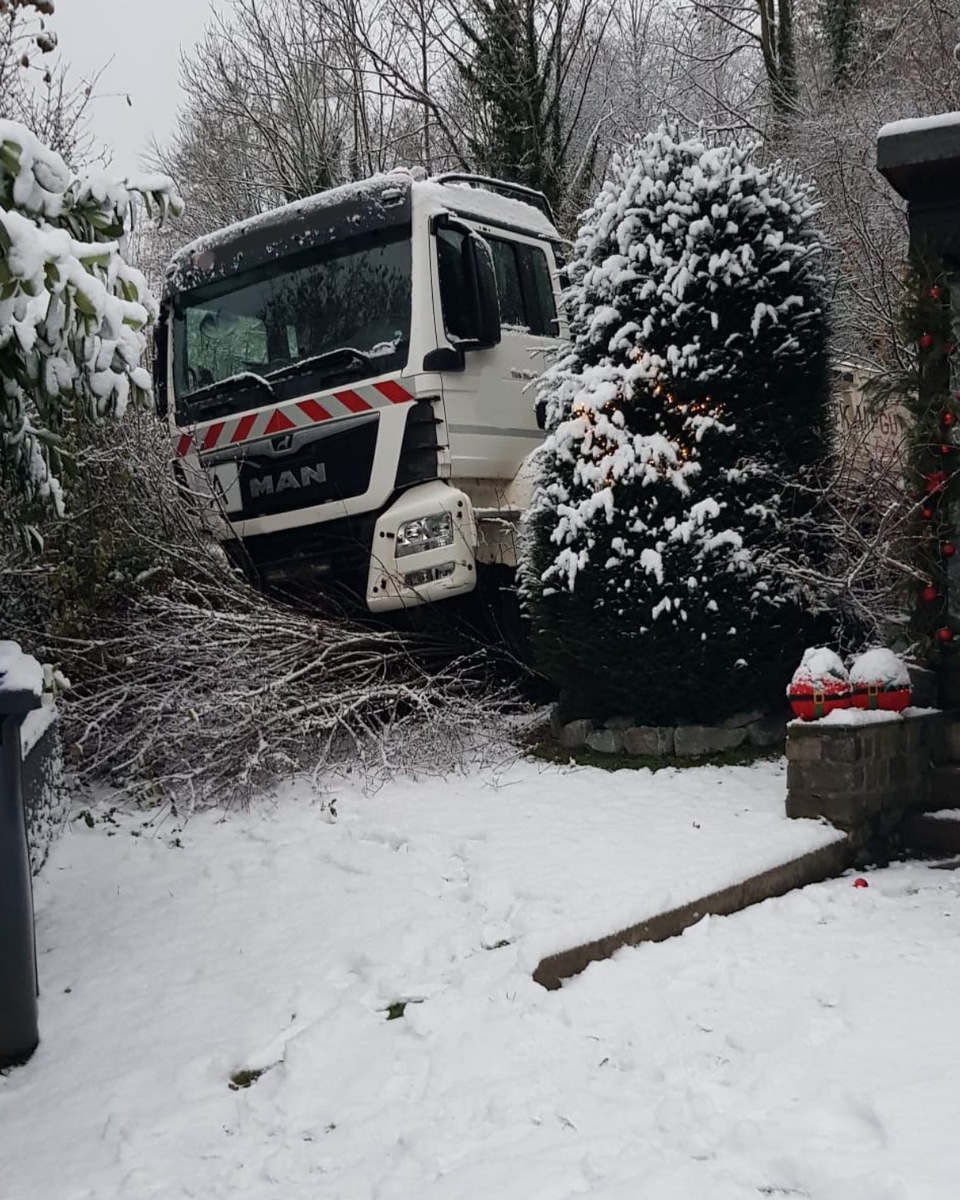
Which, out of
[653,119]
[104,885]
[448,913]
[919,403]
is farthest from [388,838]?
[653,119]

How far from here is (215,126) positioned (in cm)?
2209

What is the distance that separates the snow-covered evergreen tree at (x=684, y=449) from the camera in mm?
5863

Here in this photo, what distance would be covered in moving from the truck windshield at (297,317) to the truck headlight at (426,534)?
0.91 m

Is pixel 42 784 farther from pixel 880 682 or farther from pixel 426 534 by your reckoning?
pixel 880 682

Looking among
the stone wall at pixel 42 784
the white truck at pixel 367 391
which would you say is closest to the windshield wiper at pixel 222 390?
the white truck at pixel 367 391

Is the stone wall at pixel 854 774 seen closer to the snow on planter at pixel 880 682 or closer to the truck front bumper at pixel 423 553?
the snow on planter at pixel 880 682

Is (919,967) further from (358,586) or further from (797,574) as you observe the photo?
(358,586)

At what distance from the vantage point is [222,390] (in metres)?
7.32

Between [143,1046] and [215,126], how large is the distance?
2116cm

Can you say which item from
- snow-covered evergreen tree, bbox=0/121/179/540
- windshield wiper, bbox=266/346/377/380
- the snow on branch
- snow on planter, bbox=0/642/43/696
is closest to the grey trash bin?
snow on planter, bbox=0/642/43/696

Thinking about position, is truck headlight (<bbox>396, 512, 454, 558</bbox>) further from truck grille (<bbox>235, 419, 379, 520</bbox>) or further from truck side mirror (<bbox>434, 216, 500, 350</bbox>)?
truck side mirror (<bbox>434, 216, 500, 350</bbox>)

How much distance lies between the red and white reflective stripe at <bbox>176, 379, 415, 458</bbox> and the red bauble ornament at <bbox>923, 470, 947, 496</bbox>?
107 inches

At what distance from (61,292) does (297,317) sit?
3.55 meters

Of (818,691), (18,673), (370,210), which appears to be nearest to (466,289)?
(370,210)
